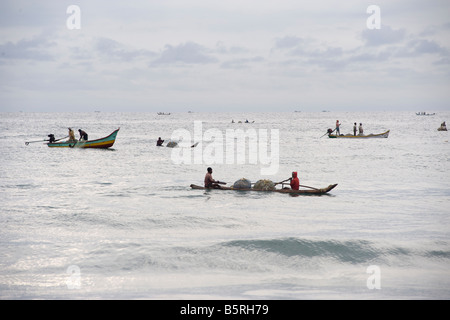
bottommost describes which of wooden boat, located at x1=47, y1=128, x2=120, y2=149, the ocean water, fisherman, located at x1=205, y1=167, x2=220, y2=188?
the ocean water

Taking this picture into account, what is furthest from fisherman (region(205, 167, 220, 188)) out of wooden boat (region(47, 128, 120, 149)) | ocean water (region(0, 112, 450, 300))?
wooden boat (region(47, 128, 120, 149))

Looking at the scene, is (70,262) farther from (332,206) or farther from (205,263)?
(332,206)

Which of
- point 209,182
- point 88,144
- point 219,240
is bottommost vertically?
point 219,240

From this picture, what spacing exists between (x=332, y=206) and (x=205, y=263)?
7.70 metres

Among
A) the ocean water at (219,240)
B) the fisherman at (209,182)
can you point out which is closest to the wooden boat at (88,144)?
the ocean water at (219,240)

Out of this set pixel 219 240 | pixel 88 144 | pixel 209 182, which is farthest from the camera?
pixel 88 144

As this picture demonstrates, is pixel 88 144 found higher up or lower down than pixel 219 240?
higher up

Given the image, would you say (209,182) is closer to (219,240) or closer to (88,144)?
(219,240)

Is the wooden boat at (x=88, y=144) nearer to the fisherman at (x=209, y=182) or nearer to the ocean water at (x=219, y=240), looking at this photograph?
the ocean water at (x=219, y=240)

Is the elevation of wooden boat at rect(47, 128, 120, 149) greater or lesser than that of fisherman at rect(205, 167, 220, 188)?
greater

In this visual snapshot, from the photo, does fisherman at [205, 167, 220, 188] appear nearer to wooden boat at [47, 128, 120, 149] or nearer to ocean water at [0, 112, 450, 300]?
ocean water at [0, 112, 450, 300]

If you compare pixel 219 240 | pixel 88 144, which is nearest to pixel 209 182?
pixel 219 240

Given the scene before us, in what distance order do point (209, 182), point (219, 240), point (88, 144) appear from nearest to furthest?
1. point (219, 240)
2. point (209, 182)
3. point (88, 144)

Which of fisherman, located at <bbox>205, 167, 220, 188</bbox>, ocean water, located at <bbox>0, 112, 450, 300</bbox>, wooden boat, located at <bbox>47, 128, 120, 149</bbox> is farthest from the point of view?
wooden boat, located at <bbox>47, 128, 120, 149</bbox>
